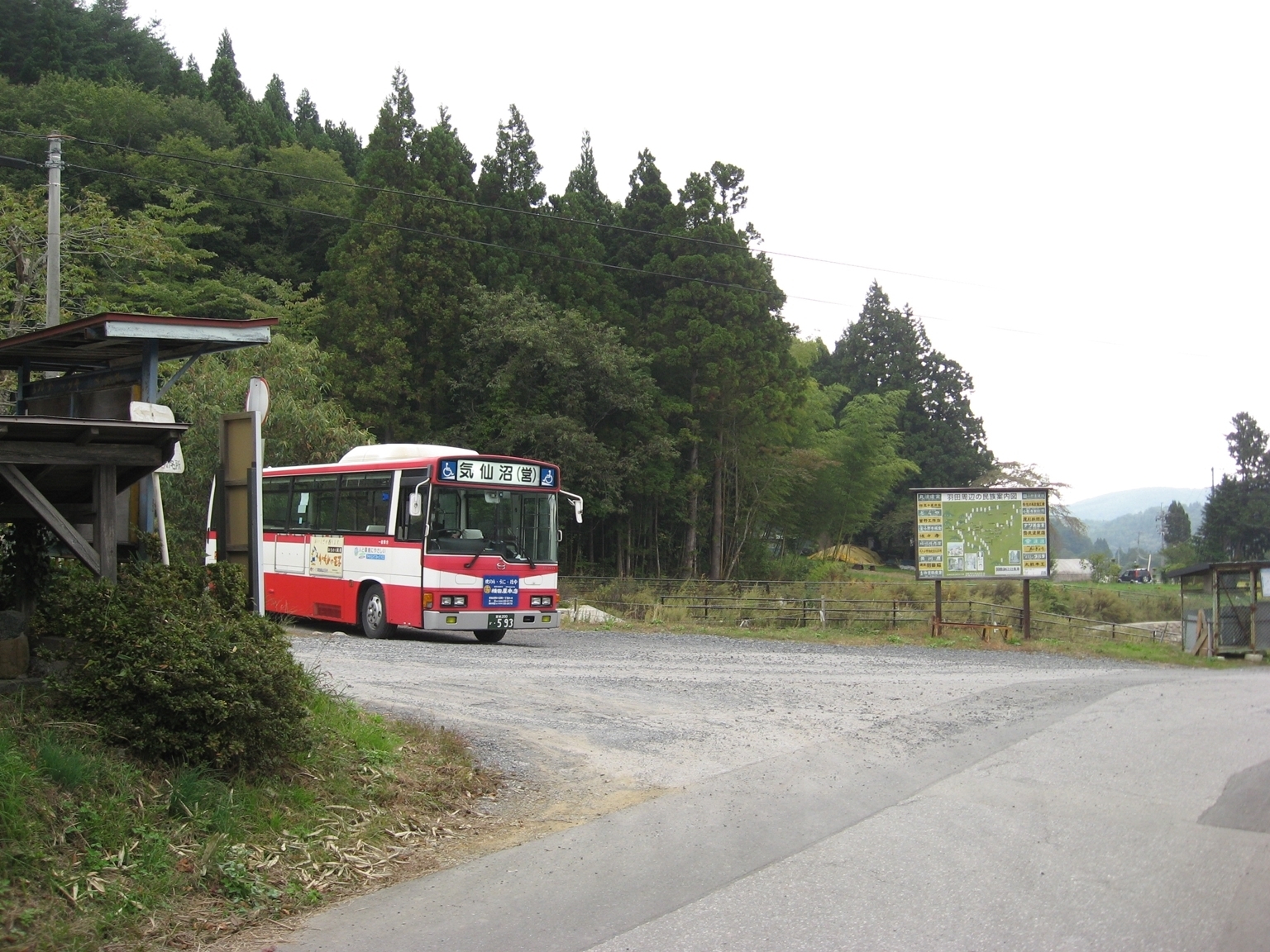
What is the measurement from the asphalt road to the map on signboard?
30.4 ft

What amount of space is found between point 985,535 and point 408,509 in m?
12.5

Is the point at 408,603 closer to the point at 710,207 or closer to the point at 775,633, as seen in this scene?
the point at 775,633

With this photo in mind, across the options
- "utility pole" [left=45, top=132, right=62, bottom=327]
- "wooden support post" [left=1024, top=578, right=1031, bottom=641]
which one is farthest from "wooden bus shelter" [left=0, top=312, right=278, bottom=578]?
"wooden support post" [left=1024, top=578, right=1031, bottom=641]

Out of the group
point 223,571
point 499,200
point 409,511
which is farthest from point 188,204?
point 223,571

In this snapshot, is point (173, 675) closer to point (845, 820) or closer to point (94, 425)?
point (94, 425)

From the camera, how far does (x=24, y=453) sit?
6.12 m

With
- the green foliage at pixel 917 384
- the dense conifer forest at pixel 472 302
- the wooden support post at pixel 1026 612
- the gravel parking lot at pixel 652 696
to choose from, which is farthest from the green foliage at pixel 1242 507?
the gravel parking lot at pixel 652 696

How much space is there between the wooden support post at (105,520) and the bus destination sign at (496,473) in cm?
1145

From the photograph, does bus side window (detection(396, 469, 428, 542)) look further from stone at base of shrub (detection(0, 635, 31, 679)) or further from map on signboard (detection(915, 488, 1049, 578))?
stone at base of shrub (detection(0, 635, 31, 679))

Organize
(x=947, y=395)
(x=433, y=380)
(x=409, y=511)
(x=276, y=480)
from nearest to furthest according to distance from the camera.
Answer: (x=409, y=511) → (x=276, y=480) → (x=433, y=380) → (x=947, y=395)

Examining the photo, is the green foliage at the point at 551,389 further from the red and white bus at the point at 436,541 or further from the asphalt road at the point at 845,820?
the asphalt road at the point at 845,820

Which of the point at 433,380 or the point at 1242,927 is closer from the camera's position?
the point at 1242,927

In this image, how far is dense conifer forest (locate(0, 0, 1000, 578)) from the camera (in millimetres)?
35812

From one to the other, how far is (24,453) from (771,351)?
35.7 m
